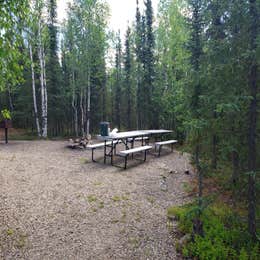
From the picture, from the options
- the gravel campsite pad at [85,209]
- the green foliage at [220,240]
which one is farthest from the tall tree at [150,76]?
the green foliage at [220,240]

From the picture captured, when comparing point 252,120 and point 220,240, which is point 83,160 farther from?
point 252,120

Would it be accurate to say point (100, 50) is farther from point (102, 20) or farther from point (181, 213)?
point (181, 213)

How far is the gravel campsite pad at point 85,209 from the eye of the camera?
2.55m

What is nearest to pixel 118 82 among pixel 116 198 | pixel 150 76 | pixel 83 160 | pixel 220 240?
pixel 150 76

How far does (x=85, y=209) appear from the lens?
3.59 metres

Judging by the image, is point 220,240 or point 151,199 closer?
point 220,240

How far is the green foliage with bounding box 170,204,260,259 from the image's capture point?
2.33 meters

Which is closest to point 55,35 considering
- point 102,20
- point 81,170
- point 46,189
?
point 102,20

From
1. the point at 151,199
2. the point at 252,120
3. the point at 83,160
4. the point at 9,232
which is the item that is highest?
the point at 252,120

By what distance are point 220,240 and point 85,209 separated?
2.36m

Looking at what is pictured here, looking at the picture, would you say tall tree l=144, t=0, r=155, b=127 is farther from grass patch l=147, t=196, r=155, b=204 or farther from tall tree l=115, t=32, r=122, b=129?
grass patch l=147, t=196, r=155, b=204

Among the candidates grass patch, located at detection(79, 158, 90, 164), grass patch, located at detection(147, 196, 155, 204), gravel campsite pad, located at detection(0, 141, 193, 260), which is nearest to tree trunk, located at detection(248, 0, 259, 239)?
gravel campsite pad, located at detection(0, 141, 193, 260)

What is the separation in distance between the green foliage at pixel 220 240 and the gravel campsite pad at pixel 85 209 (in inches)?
12.1

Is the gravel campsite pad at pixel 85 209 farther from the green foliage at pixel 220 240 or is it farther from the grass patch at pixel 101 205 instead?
the green foliage at pixel 220 240
